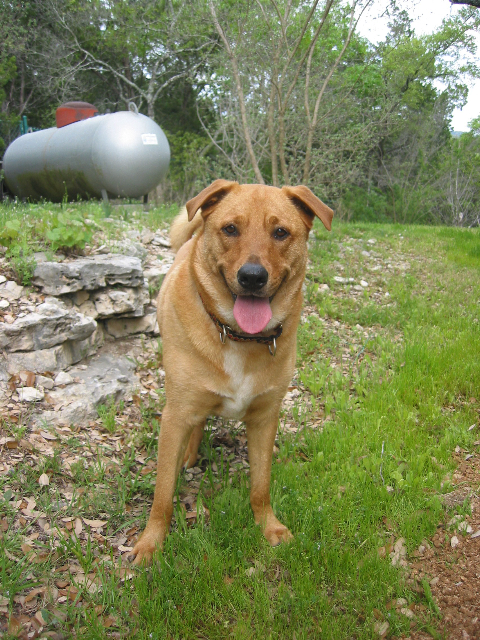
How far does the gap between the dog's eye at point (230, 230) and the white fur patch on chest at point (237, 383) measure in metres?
0.57

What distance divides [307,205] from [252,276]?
0.63 meters

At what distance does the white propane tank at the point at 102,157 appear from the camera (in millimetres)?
8750

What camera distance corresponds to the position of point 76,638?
1.94 metres

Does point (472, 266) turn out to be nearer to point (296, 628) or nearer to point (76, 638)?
point (296, 628)

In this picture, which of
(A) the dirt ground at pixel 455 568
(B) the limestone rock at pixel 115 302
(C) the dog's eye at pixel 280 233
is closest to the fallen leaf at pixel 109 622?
(A) the dirt ground at pixel 455 568

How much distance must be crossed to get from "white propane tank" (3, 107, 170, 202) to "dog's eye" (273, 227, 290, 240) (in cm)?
697

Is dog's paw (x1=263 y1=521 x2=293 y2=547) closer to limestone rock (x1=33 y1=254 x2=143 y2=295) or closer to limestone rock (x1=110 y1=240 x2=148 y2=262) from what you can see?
limestone rock (x1=33 y1=254 x2=143 y2=295)

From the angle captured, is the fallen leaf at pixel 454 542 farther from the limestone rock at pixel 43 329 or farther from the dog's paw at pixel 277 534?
the limestone rock at pixel 43 329

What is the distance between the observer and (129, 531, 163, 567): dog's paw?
2.45 m

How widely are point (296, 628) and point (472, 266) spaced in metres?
7.09

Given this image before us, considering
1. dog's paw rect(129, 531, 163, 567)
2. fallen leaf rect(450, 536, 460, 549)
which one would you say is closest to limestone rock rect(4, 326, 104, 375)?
dog's paw rect(129, 531, 163, 567)

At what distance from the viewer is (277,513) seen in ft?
9.23

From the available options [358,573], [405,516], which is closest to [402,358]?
[405,516]

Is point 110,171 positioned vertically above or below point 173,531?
above
